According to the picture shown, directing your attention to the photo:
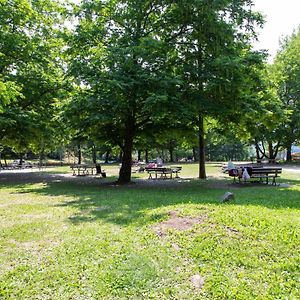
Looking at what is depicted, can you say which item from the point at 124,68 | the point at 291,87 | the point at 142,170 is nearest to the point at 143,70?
the point at 124,68

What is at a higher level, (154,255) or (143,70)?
(143,70)

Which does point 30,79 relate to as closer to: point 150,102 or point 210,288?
point 150,102

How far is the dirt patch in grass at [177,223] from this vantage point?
672 centimetres

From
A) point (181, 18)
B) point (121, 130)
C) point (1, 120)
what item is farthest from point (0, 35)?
point (181, 18)

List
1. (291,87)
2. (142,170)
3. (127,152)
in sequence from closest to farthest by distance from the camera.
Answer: (127,152) < (142,170) < (291,87)

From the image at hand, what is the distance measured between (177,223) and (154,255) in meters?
1.70

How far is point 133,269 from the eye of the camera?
196 inches

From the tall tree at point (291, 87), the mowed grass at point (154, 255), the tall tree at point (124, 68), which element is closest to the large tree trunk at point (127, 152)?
the tall tree at point (124, 68)

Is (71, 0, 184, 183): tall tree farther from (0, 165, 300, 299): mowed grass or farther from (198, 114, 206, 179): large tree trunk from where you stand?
(0, 165, 300, 299): mowed grass

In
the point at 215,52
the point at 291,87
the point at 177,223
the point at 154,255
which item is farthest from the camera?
the point at 291,87

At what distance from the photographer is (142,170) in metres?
29.5

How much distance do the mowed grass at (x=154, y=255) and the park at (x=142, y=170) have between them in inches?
1.0

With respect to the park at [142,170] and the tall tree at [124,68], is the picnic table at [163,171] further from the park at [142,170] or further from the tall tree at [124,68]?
the tall tree at [124,68]

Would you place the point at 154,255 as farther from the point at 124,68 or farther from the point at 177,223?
the point at 124,68
